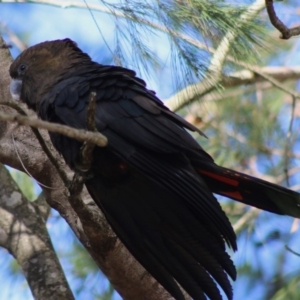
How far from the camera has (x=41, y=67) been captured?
3.04 metres

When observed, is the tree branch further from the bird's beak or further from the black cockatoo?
the bird's beak

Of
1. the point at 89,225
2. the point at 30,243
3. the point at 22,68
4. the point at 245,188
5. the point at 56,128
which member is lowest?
the point at 56,128

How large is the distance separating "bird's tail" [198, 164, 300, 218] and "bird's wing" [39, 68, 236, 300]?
2.9 inches

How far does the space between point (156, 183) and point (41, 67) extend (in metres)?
0.86

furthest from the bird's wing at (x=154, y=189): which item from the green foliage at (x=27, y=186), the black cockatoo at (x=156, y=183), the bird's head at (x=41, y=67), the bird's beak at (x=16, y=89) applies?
the green foliage at (x=27, y=186)

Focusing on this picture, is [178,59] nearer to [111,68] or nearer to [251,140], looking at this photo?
[111,68]

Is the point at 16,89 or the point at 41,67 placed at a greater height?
the point at 41,67

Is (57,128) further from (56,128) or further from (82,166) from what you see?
(82,166)

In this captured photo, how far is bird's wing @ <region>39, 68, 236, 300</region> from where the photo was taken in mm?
2451

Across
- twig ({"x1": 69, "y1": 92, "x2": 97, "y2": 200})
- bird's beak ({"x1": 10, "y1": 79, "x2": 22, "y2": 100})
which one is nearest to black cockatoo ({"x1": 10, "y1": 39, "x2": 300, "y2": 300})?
twig ({"x1": 69, "y1": 92, "x2": 97, "y2": 200})

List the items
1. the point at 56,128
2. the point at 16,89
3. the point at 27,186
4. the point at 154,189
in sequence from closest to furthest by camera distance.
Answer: the point at 56,128 < the point at 154,189 < the point at 16,89 < the point at 27,186

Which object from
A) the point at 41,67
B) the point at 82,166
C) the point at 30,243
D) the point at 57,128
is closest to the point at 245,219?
the point at 30,243

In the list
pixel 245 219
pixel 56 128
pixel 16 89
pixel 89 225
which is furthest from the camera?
pixel 245 219

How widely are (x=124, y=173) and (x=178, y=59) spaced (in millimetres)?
509
